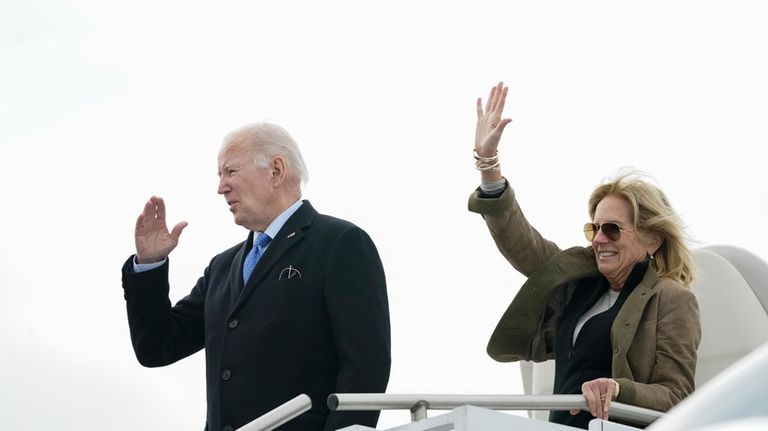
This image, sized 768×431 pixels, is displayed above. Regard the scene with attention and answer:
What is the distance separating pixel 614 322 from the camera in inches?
218

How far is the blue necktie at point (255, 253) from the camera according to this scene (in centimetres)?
592

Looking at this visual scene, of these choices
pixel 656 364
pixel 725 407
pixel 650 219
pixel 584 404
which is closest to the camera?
pixel 725 407

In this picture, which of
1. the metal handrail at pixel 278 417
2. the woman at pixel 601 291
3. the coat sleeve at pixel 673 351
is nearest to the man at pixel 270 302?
the woman at pixel 601 291

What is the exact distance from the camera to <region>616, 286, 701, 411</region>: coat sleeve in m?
5.28

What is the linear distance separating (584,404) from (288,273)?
143 centimetres

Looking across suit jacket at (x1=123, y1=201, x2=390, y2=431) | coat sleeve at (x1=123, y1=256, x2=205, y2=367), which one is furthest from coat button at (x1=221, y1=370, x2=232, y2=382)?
coat sleeve at (x1=123, y1=256, x2=205, y2=367)

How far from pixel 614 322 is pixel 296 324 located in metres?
1.24

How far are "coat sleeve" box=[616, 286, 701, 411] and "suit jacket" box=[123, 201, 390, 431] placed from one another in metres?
1.03

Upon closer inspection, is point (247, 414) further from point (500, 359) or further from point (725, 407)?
point (725, 407)

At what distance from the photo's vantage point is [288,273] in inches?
224

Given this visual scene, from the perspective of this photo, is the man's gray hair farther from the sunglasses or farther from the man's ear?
the sunglasses

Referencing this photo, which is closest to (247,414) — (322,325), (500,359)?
(322,325)

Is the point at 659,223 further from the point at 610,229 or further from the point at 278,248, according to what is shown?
the point at 278,248

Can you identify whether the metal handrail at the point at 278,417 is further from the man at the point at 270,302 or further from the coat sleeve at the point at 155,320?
the coat sleeve at the point at 155,320
